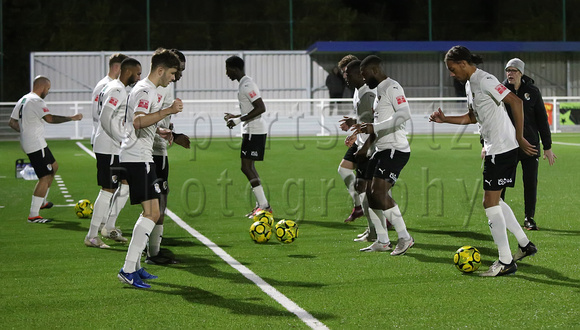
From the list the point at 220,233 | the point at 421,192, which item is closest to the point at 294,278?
the point at 220,233

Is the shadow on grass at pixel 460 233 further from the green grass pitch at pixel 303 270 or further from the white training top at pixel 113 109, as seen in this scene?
the white training top at pixel 113 109

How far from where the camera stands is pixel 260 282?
7.68 metres

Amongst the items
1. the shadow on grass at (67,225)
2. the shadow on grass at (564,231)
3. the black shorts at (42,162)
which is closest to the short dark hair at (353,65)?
the shadow on grass at (564,231)

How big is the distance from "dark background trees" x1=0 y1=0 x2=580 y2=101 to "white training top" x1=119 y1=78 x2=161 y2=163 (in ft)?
125

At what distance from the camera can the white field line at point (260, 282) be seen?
6273 mm

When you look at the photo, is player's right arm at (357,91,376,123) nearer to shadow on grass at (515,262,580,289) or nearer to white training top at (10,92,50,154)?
shadow on grass at (515,262,580,289)

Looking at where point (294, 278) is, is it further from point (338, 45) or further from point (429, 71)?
point (429, 71)

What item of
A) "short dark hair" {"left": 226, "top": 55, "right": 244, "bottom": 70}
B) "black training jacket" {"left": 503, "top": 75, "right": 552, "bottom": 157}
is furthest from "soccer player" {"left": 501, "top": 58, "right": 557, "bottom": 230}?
"short dark hair" {"left": 226, "top": 55, "right": 244, "bottom": 70}

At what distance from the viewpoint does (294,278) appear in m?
7.84

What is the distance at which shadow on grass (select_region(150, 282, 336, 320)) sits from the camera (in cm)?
650

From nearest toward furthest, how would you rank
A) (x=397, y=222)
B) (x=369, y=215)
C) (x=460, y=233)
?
(x=397, y=222)
(x=369, y=215)
(x=460, y=233)

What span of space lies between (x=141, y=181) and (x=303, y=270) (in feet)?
6.13

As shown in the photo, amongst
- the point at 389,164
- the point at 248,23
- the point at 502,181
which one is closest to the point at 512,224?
the point at 502,181

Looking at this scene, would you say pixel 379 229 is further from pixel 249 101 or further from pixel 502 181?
pixel 249 101
